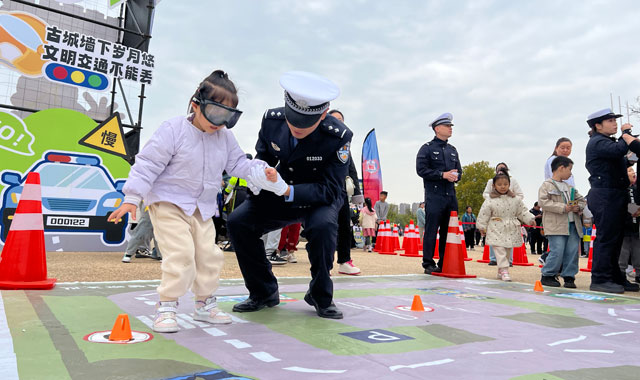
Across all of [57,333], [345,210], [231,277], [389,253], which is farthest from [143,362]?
[389,253]

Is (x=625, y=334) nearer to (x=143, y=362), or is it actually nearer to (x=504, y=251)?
(x=143, y=362)

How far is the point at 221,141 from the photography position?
280 centimetres

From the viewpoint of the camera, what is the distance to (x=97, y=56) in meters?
10.6

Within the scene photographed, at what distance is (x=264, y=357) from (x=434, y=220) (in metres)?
4.48

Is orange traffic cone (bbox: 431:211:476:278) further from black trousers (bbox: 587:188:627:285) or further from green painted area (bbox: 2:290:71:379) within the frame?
green painted area (bbox: 2:290:71:379)

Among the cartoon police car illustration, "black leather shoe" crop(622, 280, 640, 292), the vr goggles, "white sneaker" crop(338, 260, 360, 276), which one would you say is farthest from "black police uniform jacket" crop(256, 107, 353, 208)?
the cartoon police car illustration

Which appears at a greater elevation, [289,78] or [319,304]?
[289,78]

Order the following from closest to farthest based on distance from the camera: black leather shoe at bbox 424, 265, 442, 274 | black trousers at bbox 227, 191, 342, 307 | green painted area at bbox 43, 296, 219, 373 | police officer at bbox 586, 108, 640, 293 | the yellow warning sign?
green painted area at bbox 43, 296, 219, 373
black trousers at bbox 227, 191, 342, 307
police officer at bbox 586, 108, 640, 293
black leather shoe at bbox 424, 265, 442, 274
the yellow warning sign

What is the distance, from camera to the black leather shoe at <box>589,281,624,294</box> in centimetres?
459

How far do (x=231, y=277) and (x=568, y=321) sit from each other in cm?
322

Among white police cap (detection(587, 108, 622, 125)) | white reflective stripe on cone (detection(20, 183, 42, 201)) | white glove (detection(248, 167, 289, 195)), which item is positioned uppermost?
white police cap (detection(587, 108, 622, 125))

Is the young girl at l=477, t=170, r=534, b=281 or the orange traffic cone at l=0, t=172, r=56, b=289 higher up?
the young girl at l=477, t=170, r=534, b=281

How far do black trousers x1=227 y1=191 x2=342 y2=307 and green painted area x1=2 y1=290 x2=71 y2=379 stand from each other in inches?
47.6

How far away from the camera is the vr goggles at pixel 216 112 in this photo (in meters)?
2.55
